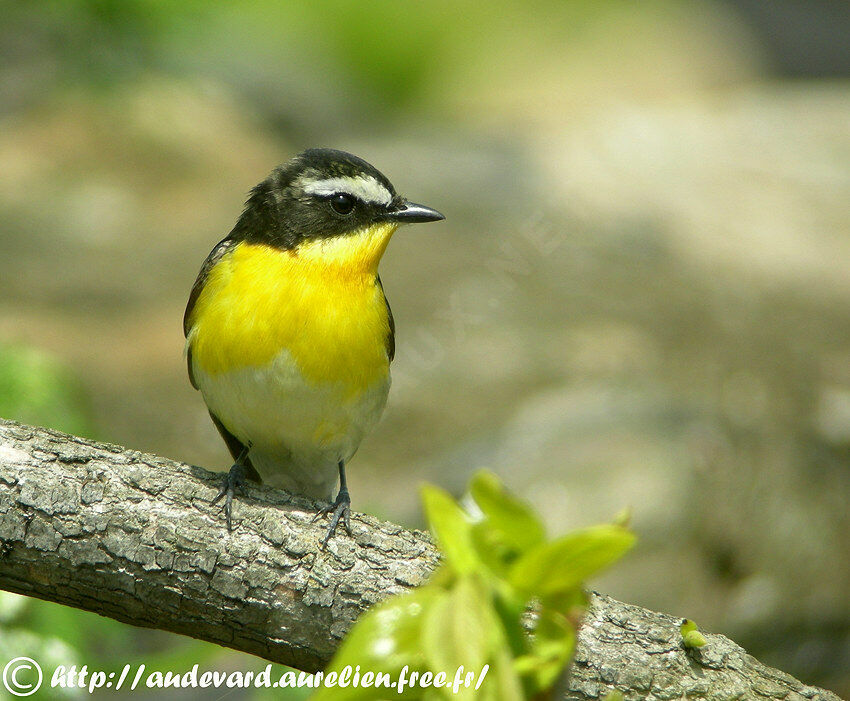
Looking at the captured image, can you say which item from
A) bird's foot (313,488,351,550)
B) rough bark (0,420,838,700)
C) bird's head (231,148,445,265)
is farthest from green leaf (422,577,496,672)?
bird's head (231,148,445,265)

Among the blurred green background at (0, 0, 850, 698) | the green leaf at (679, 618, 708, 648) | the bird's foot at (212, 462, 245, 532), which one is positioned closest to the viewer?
the green leaf at (679, 618, 708, 648)

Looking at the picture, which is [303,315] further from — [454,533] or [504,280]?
[504,280]

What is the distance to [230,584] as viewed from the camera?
3.51m

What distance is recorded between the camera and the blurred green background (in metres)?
8.28

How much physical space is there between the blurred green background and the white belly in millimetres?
1392

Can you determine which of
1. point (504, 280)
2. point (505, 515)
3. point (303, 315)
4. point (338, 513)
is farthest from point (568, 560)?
point (504, 280)

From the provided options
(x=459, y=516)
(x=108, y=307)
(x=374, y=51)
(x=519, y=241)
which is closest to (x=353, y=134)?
(x=374, y=51)

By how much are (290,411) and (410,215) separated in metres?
1.20

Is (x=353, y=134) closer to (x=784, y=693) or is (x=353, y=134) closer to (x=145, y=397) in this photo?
(x=145, y=397)

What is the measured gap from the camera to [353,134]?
20.2 metres

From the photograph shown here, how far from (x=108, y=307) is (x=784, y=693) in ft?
34.2

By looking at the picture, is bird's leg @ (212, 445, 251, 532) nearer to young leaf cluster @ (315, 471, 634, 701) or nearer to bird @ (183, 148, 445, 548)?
bird @ (183, 148, 445, 548)

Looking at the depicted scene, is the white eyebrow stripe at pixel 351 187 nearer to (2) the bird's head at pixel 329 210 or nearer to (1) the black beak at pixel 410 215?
(2) the bird's head at pixel 329 210

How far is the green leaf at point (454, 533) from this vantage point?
4.66 feet
